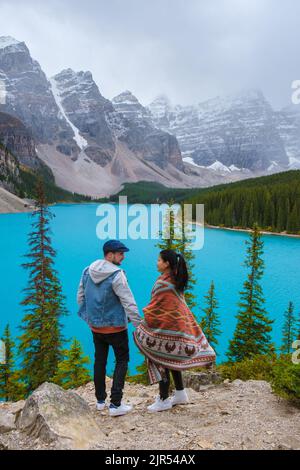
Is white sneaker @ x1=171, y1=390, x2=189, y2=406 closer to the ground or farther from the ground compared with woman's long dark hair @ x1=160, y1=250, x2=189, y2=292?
closer to the ground

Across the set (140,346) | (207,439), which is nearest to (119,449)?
(207,439)

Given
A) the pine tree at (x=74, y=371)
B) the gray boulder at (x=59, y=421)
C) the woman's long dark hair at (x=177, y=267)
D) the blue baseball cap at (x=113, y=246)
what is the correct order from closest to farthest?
the gray boulder at (x=59, y=421)
the woman's long dark hair at (x=177, y=267)
the blue baseball cap at (x=113, y=246)
the pine tree at (x=74, y=371)

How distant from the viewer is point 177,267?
544 cm

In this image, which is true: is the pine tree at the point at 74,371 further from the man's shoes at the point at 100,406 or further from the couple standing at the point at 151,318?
the couple standing at the point at 151,318

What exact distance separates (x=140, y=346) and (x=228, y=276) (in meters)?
32.6

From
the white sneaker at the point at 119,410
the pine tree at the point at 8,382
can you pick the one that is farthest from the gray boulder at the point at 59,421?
the pine tree at the point at 8,382

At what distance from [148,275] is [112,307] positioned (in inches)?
1221

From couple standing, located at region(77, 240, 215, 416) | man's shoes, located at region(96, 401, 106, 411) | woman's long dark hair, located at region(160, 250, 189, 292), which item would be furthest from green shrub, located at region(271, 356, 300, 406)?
man's shoes, located at region(96, 401, 106, 411)

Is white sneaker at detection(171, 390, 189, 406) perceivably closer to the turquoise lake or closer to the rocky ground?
the rocky ground

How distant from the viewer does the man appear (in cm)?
550

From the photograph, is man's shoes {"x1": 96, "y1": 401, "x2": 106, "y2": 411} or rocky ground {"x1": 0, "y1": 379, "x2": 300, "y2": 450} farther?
man's shoes {"x1": 96, "y1": 401, "x2": 106, "y2": 411}

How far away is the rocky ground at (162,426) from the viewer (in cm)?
463

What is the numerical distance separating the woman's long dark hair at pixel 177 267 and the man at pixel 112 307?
2.27ft
